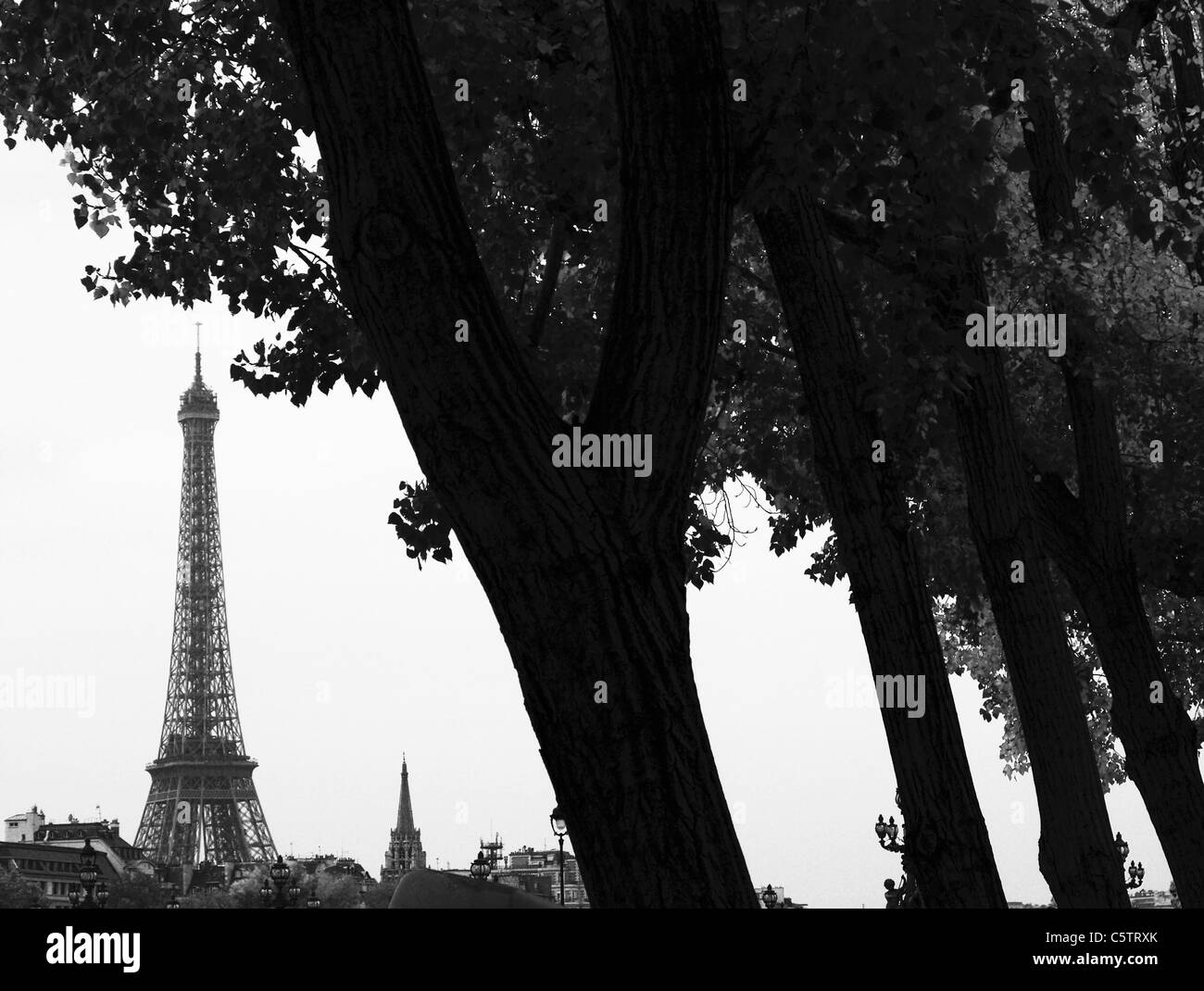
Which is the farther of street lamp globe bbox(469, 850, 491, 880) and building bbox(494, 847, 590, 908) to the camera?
building bbox(494, 847, 590, 908)

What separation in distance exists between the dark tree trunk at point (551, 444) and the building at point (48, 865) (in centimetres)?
10920

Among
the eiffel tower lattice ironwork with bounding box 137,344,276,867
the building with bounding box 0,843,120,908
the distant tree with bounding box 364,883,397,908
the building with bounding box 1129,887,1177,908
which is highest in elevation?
the eiffel tower lattice ironwork with bounding box 137,344,276,867

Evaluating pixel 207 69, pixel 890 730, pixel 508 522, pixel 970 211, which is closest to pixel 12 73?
pixel 207 69

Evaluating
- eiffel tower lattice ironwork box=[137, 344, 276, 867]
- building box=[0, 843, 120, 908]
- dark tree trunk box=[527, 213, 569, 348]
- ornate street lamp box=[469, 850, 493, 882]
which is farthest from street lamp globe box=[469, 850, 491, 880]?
building box=[0, 843, 120, 908]

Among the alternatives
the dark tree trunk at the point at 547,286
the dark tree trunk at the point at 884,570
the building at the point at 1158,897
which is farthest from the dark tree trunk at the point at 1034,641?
the building at the point at 1158,897

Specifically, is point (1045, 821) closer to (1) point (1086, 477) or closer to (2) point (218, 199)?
(1) point (1086, 477)

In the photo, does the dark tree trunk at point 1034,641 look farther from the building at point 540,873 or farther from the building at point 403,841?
the building at point 403,841

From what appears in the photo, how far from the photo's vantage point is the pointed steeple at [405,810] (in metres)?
152

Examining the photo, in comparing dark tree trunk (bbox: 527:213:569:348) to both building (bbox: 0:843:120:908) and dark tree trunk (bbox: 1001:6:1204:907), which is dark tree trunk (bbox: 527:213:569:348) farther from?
building (bbox: 0:843:120:908)

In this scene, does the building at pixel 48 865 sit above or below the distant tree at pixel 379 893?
above

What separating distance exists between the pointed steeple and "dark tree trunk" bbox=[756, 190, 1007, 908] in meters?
145

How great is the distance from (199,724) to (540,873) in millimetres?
34853

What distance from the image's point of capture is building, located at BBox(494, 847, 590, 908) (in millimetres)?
104875

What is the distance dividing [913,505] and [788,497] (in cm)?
174
